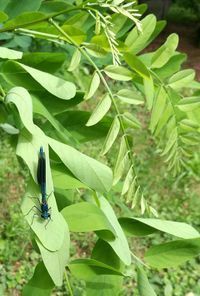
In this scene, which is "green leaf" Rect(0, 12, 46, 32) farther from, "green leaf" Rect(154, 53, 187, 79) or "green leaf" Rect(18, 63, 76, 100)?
"green leaf" Rect(154, 53, 187, 79)

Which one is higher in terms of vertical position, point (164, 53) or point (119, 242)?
point (164, 53)

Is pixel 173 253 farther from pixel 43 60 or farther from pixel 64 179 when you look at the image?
Answer: pixel 43 60

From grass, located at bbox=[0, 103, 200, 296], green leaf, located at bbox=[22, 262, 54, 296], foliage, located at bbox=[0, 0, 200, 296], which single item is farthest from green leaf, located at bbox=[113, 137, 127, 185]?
grass, located at bbox=[0, 103, 200, 296]

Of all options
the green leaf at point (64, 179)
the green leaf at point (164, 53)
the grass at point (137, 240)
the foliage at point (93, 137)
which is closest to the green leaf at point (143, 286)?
the foliage at point (93, 137)

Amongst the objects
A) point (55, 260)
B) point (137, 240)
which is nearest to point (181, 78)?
point (55, 260)

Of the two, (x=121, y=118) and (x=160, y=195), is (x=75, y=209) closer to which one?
(x=121, y=118)

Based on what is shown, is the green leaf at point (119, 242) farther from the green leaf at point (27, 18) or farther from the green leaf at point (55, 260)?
the green leaf at point (27, 18)
